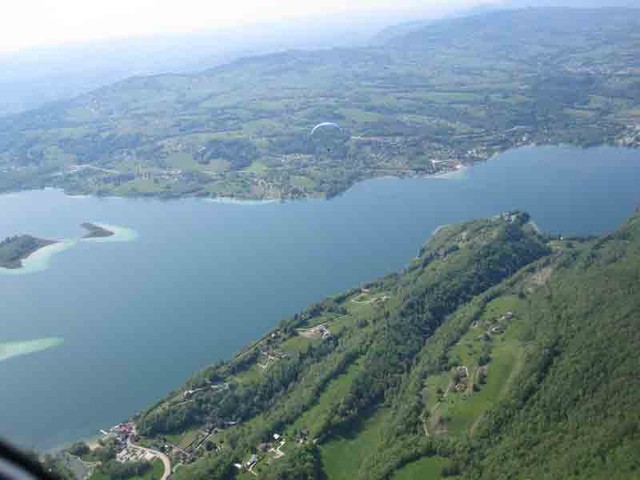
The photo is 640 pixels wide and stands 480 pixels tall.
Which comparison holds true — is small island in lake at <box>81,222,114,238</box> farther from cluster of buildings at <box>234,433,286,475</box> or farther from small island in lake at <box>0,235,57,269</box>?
cluster of buildings at <box>234,433,286,475</box>

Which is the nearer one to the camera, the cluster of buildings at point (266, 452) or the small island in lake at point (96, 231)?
the cluster of buildings at point (266, 452)

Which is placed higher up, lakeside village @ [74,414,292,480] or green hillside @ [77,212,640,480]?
green hillside @ [77,212,640,480]

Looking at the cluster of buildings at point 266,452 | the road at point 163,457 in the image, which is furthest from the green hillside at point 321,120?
the cluster of buildings at point 266,452

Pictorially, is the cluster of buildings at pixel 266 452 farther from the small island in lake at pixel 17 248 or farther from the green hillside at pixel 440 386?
the small island in lake at pixel 17 248

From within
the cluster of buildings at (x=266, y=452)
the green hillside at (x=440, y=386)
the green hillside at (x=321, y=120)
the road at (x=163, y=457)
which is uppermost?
the green hillside at (x=321, y=120)

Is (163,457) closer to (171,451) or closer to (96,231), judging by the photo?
(171,451)

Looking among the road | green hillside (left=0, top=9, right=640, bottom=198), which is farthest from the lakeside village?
green hillside (left=0, top=9, right=640, bottom=198)

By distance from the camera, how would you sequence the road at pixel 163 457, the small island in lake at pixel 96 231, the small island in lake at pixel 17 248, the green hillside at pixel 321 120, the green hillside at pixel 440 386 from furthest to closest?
the green hillside at pixel 321 120, the small island in lake at pixel 96 231, the small island in lake at pixel 17 248, the road at pixel 163 457, the green hillside at pixel 440 386
